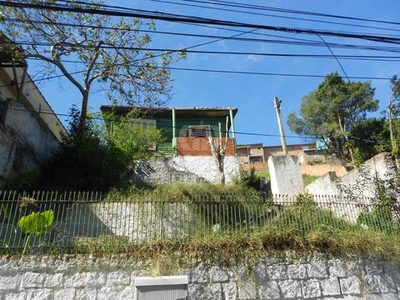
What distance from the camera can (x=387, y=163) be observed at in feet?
28.9

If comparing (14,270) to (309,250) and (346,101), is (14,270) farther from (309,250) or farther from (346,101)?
(346,101)

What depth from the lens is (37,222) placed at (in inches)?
228

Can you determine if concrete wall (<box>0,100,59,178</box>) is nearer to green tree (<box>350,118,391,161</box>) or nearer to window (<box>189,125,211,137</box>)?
window (<box>189,125,211,137</box>)

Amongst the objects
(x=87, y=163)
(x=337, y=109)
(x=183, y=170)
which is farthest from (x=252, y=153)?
(x=87, y=163)

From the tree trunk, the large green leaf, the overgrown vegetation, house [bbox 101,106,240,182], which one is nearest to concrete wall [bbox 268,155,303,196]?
house [bbox 101,106,240,182]

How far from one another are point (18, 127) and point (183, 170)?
6.86 m

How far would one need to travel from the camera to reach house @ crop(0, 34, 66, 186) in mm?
9383

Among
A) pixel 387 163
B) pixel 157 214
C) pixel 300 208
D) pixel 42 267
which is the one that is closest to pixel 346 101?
pixel 387 163

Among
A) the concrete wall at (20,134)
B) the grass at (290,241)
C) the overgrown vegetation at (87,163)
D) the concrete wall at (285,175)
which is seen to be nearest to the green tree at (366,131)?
the concrete wall at (285,175)

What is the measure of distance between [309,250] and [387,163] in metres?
4.24

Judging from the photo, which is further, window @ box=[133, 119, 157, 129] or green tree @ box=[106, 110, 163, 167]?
window @ box=[133, 119, 157, 129]

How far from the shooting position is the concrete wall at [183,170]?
539 inches

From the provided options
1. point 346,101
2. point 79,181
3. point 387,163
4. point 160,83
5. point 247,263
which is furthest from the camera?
point 346,101

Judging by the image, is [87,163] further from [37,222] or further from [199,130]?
[199,130]
